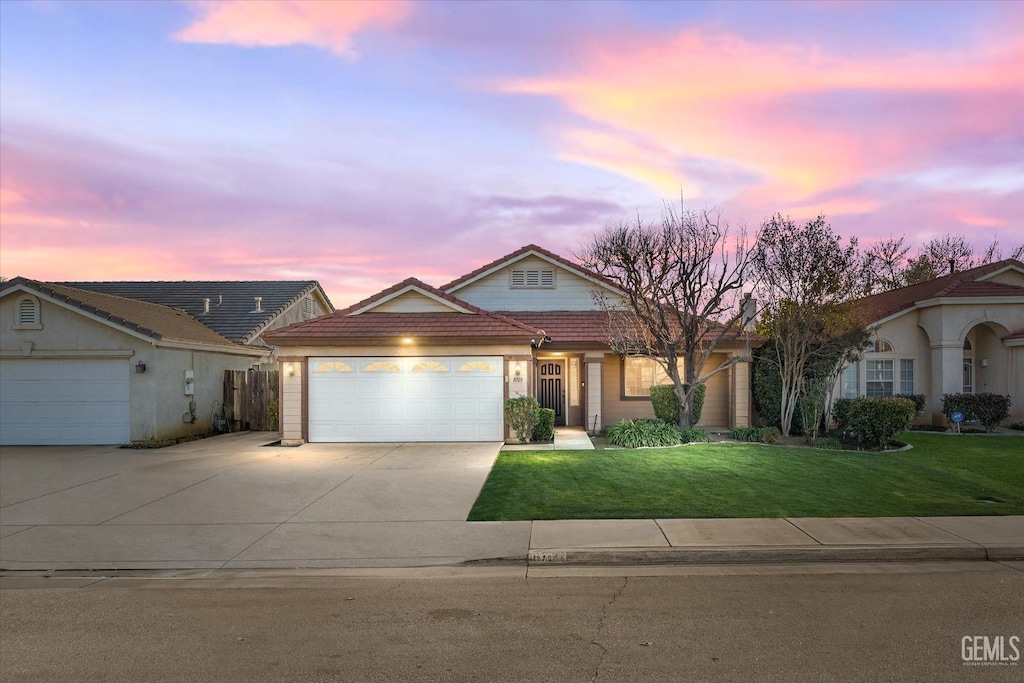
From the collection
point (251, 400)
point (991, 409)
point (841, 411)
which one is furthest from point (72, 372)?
point (991, 409)

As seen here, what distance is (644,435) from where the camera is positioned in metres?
15.5

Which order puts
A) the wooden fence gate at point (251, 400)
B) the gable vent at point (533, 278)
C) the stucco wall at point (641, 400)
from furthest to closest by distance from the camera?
the gable vent at point (533, 278) → the wooden fence gate at point (251, 400) → the stucco wall at point (641, 400)

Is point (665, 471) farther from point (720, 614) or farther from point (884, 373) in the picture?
point (884, 373)

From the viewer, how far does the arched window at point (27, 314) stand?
16.9m

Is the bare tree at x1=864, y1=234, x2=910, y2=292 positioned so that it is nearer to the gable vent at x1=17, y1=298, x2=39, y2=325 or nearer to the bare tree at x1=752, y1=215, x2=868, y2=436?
the bare tree at x1=752, y1=215, x2=868, y2=436

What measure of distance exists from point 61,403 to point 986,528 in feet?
67.4

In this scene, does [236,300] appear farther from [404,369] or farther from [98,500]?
[98,500]

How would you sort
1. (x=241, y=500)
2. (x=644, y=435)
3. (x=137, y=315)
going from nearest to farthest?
1. (x=241, y=500)
2. (x=644, y=435)
3. (x=137, y=315)

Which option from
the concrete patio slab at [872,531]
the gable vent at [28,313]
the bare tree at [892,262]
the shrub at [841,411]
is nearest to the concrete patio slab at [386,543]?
the concrete patio slab at [872,531]

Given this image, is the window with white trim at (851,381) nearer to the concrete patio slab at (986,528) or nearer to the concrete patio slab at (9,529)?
the concrete patio slab at (986,528)

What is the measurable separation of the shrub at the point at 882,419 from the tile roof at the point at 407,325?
8397 mm

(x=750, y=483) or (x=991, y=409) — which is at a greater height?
(x=991, y=409)

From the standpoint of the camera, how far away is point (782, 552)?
6996 mm

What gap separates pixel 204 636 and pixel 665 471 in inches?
334
